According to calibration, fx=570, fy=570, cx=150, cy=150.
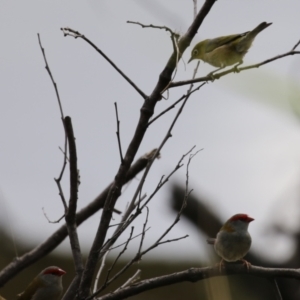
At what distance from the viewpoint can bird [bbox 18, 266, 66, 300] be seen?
4.49 metres

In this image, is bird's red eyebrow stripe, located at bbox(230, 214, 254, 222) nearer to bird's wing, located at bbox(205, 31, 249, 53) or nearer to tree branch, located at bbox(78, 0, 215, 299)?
bird's wing, located at bbox(205, 31, 249, 53)

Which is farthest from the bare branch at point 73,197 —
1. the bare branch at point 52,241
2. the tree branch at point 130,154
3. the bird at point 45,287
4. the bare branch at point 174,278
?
the bird at point 45,287

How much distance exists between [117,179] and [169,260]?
4.14 metres

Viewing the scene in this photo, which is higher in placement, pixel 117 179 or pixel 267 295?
pixel 117 179

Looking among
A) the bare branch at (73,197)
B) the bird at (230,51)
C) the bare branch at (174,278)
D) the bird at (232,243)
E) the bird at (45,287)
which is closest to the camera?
the bare branch at (174,278)

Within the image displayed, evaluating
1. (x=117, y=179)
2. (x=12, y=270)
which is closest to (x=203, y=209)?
(x=12, y=270)

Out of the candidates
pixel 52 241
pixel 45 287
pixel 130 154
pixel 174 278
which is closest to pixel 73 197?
pixel 130 154

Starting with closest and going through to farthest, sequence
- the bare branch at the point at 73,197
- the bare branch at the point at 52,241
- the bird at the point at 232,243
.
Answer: the bare branch at the point at 73,197, the bare branch at the point at 52,241, the bird at the point at 232,243

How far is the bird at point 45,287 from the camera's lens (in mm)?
4492

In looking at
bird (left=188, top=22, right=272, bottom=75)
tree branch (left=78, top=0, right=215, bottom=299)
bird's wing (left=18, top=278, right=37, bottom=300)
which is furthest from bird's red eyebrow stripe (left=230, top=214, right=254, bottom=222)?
tree branch (left=78, top=0, right=215, bottom=299)

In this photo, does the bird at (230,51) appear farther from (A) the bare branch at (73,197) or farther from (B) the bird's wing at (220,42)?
(A) the bare branch at (73,197)

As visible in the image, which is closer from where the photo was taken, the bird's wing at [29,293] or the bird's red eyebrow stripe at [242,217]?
the bird's red eyebrow stripe at [242,217]

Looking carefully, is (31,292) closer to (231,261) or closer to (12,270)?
(12,270)

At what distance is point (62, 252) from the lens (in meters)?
6.80
